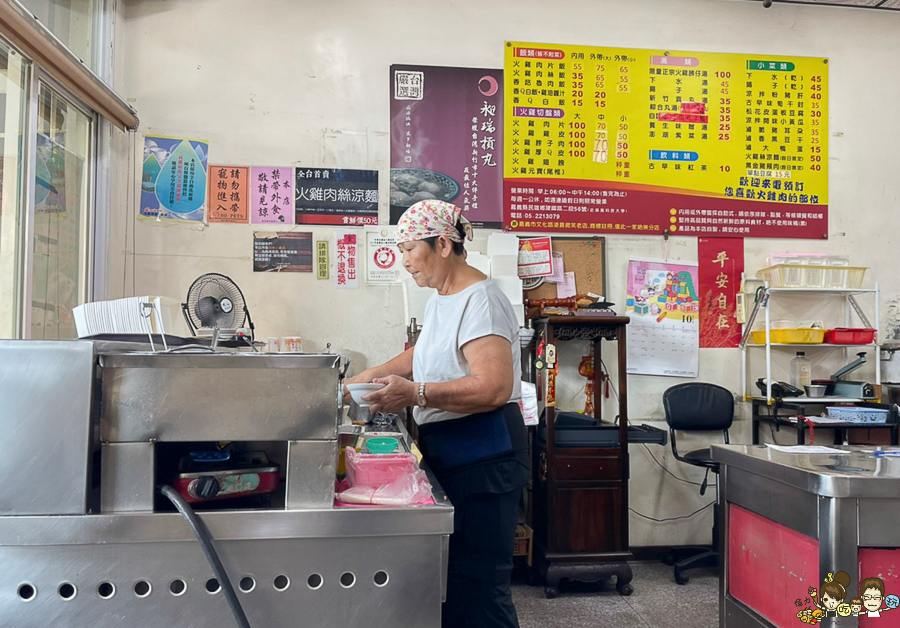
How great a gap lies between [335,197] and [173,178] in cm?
89

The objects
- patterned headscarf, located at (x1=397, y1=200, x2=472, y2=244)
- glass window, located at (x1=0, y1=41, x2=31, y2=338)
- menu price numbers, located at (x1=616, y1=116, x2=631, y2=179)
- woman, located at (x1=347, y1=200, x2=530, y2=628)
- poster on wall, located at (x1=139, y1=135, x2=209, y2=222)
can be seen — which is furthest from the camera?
menu price numbers, located at (x1=616, y1=116, x2=631, y2=179)

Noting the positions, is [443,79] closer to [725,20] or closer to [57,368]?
[725,20]

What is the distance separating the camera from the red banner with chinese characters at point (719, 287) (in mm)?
3927

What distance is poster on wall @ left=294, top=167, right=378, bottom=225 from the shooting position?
3.68 m

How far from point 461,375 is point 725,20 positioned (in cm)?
343

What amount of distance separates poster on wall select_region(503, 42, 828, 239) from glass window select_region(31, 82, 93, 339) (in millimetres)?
2248

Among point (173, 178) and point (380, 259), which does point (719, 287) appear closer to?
point (380, 259)

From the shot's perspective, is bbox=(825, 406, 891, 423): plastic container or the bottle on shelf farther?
the bottle on shelf

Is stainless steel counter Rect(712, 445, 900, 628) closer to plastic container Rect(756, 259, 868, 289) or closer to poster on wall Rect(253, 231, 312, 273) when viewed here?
plastic container Rect(756, 259, 868, 289)

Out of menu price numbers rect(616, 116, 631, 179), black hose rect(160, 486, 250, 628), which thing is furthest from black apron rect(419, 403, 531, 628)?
menu price numbers rect(616, 116, 631, 179)

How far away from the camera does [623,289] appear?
3873mm

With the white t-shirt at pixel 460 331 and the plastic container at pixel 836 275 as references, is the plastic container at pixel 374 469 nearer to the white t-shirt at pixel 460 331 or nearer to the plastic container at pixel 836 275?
the white t-shirt at pixel 460 331

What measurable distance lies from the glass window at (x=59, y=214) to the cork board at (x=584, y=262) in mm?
2445

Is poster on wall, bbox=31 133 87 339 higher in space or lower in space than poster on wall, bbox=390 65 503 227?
lower
